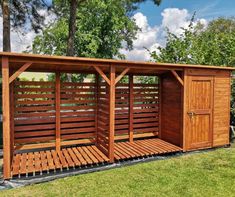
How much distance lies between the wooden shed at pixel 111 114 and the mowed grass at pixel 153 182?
44 centimetres

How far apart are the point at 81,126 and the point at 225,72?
3922 millimetres

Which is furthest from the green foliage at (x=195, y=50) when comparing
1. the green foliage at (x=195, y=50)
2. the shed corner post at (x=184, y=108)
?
the shed corner post at (x=184, y=108)

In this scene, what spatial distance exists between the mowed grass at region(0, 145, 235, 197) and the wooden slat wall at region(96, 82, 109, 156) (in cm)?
89

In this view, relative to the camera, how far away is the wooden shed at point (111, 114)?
491cm

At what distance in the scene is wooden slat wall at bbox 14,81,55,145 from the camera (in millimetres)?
5184

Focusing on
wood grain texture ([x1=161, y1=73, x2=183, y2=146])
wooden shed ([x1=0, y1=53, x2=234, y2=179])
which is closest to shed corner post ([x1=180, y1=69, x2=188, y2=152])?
wooden shed ([x1=0, y1=53, x2=234, y2=179])

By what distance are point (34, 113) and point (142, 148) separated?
8.64 feet

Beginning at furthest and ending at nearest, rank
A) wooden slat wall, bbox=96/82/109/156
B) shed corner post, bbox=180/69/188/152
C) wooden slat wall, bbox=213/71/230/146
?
wooden slat wall, bbox=213/71/230/146 → shed corner post, bbox=180/69/188/152 → wooden slat wall, bbox=96/82/109/156

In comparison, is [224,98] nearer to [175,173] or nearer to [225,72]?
[225,72]

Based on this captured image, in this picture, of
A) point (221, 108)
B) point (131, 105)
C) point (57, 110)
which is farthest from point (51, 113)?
point (221, 108)

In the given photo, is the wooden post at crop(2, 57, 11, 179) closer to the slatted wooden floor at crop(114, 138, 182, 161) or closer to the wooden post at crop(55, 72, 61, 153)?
the wooden post at crop(55, 72, 61, 153)

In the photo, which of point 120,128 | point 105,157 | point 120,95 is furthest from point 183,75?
point 105,157

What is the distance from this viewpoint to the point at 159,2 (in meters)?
9.34

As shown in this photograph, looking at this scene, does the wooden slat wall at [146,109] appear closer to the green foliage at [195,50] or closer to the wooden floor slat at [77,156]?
the wooden floor slat at [77,156]
